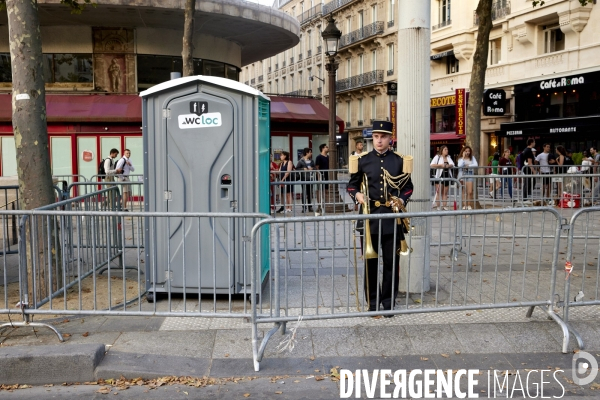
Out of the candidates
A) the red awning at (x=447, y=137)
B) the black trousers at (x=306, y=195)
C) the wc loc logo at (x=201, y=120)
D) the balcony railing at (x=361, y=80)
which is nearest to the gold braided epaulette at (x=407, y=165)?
the wc loc logo at (x=201, y=120)

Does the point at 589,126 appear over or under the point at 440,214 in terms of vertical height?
over

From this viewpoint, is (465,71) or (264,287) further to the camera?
(465,71)

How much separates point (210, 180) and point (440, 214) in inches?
97.6

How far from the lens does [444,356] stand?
5312 mm

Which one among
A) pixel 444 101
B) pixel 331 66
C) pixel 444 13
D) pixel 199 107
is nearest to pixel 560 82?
pixel 444 101

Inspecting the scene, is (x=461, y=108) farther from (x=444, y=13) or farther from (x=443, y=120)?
(x=444, y=13)

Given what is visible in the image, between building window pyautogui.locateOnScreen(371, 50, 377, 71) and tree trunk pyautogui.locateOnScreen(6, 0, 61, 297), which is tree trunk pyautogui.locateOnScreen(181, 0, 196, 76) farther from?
building window pyautogui.locateOnScreen(371, 50, 377, 71)

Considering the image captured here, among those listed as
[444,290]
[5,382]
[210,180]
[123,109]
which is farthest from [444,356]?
[123,109]

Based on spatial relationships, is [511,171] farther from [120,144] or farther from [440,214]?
[120,144]

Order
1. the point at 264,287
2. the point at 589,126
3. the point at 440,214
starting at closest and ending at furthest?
the point at 440,214, the point at 264,287, the point at 589,126

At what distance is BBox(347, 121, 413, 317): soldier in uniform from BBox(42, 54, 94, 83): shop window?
17774mm

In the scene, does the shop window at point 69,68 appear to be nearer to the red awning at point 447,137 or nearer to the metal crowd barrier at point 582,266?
the metal crowd barrier at point 582,266

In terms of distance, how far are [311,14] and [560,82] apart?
35.3 meters

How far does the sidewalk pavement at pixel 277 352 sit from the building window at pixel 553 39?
92.7 ft
